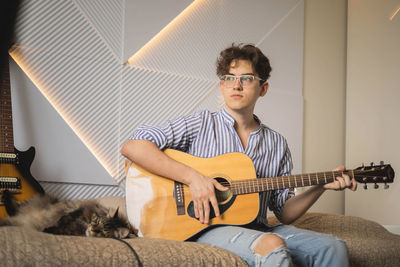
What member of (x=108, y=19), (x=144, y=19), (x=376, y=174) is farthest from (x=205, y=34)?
(x=376, y=174)

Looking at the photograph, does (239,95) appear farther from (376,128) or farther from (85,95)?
(376,128)

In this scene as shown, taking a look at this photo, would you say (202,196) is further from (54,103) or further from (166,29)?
(166,29)

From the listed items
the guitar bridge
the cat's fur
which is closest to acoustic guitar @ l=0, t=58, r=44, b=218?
the cat's fur

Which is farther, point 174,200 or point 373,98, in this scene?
point 373,98

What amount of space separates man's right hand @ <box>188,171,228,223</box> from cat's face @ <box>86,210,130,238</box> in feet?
1.18

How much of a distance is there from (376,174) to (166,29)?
2271mm

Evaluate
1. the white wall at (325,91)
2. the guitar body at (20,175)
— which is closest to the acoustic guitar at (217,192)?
the guitar body at (20,175)

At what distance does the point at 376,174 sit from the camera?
1.92 m

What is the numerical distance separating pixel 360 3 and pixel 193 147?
3225 mm

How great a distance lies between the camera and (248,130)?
222cm

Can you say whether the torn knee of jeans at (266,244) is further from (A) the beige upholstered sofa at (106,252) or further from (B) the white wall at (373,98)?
(B) the white wall at (373,98)

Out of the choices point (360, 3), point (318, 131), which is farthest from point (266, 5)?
point (318, 131)

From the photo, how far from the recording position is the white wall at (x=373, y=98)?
3.73m

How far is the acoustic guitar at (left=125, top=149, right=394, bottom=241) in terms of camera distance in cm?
186
